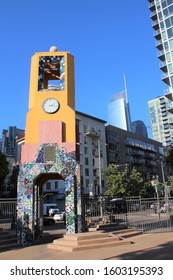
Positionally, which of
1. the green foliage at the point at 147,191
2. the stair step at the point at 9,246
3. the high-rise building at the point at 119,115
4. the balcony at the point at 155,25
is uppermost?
the high-rise building at the point at 119,115

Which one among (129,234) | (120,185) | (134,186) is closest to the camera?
(129,234)

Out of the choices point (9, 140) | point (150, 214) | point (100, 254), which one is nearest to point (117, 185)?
point (150, 214)

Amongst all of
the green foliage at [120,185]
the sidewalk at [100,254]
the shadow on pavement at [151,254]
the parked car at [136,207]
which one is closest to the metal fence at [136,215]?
the parked car at [136,207]

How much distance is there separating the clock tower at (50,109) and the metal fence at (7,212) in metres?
2.81

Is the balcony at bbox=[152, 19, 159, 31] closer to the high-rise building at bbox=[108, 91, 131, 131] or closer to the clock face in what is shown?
the clock face

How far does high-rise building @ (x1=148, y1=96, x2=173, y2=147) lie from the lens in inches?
4974

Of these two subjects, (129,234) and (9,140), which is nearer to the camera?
(129,234)

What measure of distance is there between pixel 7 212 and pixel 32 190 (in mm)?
2674

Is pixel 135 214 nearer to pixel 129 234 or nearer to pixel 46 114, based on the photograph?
pixel 129 234

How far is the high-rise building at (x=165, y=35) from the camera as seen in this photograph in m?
48.8

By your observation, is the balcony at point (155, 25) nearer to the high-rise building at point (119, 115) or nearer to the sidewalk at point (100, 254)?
the sidewalk at point (100, 254)

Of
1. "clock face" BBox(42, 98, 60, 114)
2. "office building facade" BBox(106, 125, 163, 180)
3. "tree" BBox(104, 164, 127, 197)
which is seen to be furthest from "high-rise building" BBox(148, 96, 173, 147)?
"clock face" BBox(42, 98, 60, 114)

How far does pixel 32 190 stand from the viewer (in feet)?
49.0

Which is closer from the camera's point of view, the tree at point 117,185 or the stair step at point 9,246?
the stair step at point 9,246
